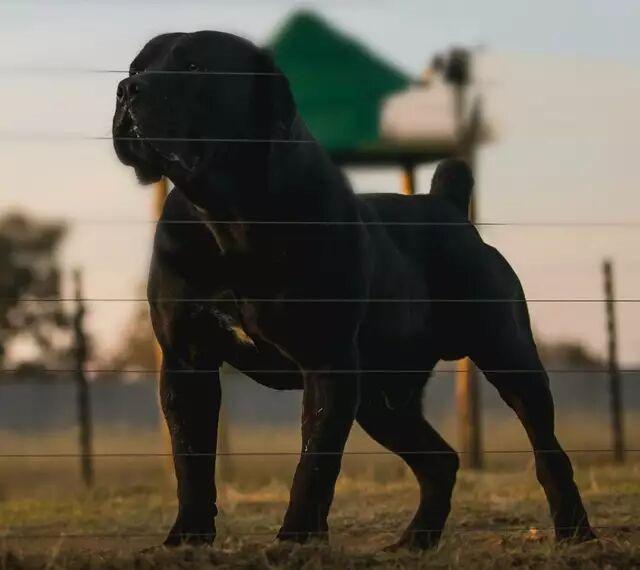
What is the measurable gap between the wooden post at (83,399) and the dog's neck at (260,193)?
3.27m

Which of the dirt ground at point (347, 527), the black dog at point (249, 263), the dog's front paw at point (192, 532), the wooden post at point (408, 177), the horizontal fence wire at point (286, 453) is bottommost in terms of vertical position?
the dirt ground at point (347, 527)

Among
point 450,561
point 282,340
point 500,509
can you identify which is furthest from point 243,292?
point 500,509

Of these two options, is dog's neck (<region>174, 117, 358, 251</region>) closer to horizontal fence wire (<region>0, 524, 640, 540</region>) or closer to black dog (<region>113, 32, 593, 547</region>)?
black dog (<region>113, 32, 593, 547</region>)

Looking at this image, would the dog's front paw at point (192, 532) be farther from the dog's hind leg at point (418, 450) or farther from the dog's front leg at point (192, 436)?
the dog's hind leg at point (418, 450)

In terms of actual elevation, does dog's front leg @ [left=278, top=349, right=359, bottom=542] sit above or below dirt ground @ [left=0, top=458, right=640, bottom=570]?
above

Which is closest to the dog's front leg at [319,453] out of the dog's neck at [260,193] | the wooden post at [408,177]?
the dog's neck at [260,193]

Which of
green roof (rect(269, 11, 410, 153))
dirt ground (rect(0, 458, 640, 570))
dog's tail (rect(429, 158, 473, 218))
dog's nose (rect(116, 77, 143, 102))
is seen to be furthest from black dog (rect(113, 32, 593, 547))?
green roof (rect(269, 11, 410, 153))

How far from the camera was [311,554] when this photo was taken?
3623 millimetres

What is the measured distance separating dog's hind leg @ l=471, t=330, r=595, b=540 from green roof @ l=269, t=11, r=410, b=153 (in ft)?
5.16

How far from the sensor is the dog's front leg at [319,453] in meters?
3.72

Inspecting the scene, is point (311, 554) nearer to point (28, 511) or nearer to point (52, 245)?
point (28, 511)

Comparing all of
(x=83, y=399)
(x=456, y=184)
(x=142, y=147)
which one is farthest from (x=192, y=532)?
(x=83, y=399)

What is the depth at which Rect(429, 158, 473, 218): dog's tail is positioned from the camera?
4.65 m

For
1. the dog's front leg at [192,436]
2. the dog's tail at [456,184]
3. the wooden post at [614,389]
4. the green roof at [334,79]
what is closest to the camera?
the dog's front leg at [192,436]
